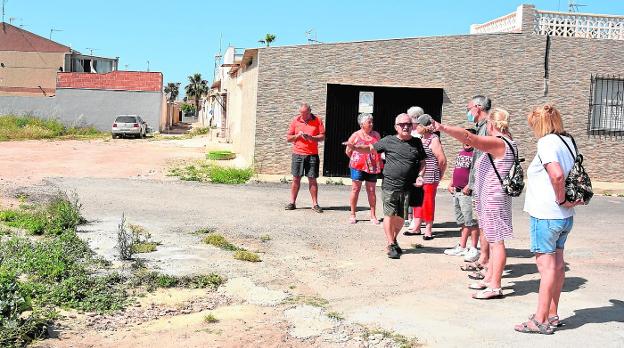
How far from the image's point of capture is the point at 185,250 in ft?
27.0

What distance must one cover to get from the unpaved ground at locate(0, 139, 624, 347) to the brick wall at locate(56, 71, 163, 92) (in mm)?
33386

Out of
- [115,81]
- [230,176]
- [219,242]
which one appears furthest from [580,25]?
[115,81]

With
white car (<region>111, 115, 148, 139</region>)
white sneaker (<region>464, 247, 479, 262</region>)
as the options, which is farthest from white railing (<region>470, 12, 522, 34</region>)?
white car (<region>111, 115, 148, 139</region>)

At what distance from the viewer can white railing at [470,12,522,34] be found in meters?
17.9

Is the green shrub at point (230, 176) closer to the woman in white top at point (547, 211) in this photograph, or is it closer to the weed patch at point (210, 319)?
the weed patch at point (210, 319)

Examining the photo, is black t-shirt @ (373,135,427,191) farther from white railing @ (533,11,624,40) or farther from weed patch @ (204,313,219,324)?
white railing @ (533,11,624,40)

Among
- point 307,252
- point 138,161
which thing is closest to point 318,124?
point 307,252

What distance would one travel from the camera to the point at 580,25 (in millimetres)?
18359

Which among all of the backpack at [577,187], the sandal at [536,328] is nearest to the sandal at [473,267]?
the sandal at [536,328]

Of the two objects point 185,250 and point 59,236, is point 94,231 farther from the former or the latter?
point 185,250

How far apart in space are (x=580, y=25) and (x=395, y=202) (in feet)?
41.9

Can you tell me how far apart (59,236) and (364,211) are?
17.5 feet

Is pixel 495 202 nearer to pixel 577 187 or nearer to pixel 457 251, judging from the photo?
pixel 577 187

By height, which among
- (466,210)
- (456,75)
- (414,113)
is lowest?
(466,210)
